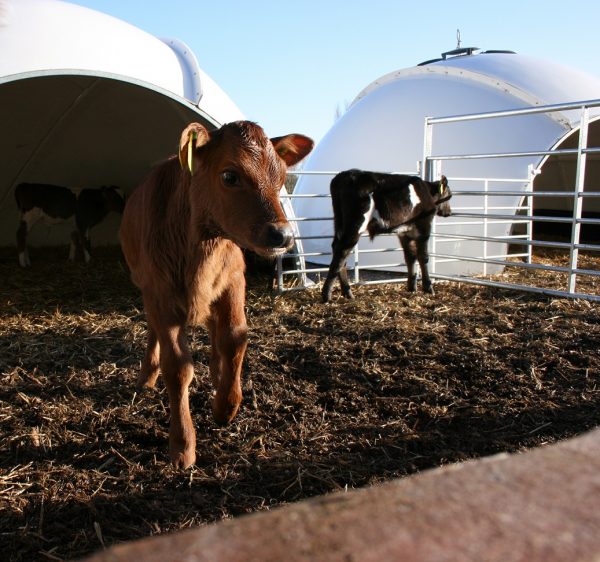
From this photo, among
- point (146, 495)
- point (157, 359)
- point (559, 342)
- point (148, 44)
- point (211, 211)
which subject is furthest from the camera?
point (148, 44)

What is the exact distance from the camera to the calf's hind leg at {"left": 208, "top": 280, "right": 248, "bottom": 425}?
3479 millimetres

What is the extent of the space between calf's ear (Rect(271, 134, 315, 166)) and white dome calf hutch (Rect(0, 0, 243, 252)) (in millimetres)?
3002

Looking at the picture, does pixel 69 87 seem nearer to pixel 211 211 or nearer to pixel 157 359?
pixel 157 359

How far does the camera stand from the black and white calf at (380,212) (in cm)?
777

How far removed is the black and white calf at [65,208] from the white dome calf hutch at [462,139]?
3967 millimetres

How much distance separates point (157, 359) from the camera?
14.8ft

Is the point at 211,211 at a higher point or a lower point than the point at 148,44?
lower

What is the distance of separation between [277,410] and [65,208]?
885 cm

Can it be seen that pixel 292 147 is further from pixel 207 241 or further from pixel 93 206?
pixel 93 206

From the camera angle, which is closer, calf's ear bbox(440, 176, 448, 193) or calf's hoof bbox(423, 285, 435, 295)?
calf's hoof bbox(423, 285, 435, 295)

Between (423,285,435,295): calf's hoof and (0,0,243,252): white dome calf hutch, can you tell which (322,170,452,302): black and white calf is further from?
(0,0,243,252): white dome calf hutch

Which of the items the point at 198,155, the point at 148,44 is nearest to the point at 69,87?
the point at 148,44

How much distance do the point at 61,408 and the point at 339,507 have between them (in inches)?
145

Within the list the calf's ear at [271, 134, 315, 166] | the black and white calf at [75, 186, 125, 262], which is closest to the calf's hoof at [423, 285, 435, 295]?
the calf's ear at [271, 134, 315, 166]
